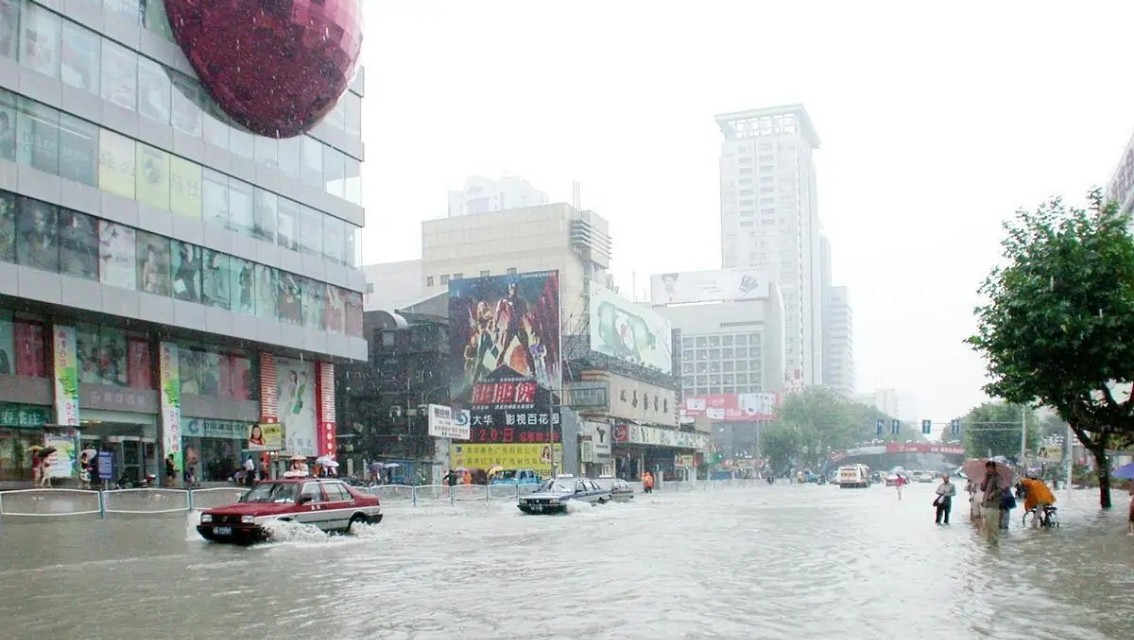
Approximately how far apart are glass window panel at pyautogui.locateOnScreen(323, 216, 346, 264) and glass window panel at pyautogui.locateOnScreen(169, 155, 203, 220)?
746cm

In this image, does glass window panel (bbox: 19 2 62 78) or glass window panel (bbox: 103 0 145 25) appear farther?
glass window panel (bbox: 103 0 145 25)

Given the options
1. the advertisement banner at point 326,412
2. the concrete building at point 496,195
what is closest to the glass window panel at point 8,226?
the advertisement banner at point 326,412

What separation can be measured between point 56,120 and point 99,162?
1990 millimetres

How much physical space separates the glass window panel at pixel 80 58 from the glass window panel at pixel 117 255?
4.20 m

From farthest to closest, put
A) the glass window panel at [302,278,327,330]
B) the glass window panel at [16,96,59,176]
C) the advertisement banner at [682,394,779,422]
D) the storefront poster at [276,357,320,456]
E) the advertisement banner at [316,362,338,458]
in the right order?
the advertisement banner at [682,394,779,422] → the advertisement banner at [316,362,338,458] → the storefront poster at [276,357,320,456] → the glass window panel at [302,278,327,330] → the glass window panel at [16,96,59,176]

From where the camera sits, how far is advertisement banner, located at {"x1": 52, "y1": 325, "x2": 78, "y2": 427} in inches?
1304

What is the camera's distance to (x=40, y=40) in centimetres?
3131

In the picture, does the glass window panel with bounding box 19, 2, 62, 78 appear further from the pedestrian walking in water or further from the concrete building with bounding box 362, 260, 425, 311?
the concrete building with bounding box 362, 260, 425, 311

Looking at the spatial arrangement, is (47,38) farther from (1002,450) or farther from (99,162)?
(1002,450)

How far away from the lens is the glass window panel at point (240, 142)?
128ft

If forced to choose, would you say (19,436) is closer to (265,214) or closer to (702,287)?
(265,214)

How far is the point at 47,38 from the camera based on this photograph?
31547mm

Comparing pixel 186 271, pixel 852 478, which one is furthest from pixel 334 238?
pixel 852 478

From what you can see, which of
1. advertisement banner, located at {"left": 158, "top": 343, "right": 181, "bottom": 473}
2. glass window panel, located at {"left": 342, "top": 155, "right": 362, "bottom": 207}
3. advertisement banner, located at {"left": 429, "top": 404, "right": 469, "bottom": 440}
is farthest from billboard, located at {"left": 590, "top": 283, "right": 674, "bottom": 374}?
advertisement banner, located at {"left": 158, "top": 343, "right": 181, "bottom": 473}
